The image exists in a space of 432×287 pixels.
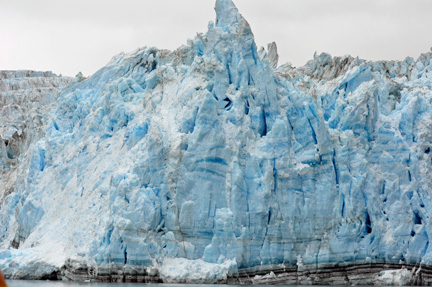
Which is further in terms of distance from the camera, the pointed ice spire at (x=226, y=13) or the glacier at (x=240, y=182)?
the pointed ice spire at (x=226, y=13)

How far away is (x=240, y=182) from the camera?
23.6 m

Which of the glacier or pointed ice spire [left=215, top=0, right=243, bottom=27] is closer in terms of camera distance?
the glacier

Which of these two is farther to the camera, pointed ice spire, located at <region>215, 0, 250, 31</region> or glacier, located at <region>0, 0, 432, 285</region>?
pointed ice spire, located at <region>215, 0, 250, 31</region>

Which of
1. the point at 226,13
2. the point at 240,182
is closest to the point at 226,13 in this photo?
the point at 226,13

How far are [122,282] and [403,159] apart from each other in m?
10.8

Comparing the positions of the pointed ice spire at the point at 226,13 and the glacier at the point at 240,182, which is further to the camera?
the pointed ice spire at the point at 226,13

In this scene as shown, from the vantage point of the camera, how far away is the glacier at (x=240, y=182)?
2319 centimetres

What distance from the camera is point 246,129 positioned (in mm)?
24688

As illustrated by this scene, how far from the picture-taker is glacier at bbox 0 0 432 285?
2319 centimetres

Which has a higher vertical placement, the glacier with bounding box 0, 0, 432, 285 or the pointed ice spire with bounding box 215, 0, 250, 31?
the pointed ice spire with bounding box 215, 0, 250, 31

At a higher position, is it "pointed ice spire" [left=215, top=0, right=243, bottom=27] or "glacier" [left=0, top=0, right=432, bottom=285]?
"pointed ice spire" [left=215, top=0, right=243, bottom=27]

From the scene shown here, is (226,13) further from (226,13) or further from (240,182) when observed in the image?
(240,182)

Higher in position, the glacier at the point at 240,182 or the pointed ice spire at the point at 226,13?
the pointed ice spire at the point at 226,13

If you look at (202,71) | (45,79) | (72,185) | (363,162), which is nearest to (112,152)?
(72,185)
